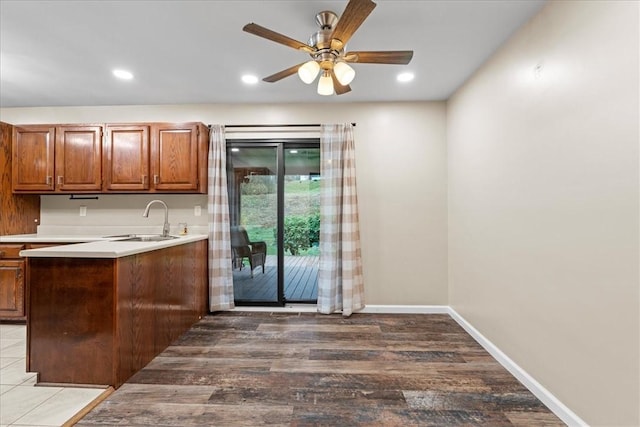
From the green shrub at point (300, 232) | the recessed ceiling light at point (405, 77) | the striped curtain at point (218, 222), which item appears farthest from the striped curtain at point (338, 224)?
the striped curtain at point (218, 222)

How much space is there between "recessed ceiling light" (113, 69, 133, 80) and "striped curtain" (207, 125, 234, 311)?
2.95 feet

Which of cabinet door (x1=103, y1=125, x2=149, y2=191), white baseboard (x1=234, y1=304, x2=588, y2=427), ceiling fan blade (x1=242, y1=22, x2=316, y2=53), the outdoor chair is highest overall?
ceiling fan blade (x1=242, y1=22, x2=316, y2=53)

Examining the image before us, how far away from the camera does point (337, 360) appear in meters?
2.34

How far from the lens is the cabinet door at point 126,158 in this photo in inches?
128

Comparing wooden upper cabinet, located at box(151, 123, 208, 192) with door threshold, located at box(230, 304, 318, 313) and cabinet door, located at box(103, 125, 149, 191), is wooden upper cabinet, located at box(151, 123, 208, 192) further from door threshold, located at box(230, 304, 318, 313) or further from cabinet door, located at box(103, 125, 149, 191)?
door threshold, located at box(230, 304, 318, 313)

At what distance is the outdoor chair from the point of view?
3605 millimetres

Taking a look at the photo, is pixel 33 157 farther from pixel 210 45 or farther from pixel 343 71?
pixel 343 71

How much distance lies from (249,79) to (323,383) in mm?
2708

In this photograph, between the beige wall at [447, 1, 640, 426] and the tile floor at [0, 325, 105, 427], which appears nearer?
the beige wall at [447, 1, 640, 426]

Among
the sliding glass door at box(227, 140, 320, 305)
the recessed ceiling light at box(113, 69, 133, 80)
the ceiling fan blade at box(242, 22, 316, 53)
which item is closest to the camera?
the ceiling fan blade at box(242, 22, 316, 53)

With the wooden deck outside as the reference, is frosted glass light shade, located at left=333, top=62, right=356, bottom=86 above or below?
above

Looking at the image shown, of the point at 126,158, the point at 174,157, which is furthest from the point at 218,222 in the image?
the point at 126,158

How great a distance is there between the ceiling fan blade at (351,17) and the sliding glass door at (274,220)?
185 cm

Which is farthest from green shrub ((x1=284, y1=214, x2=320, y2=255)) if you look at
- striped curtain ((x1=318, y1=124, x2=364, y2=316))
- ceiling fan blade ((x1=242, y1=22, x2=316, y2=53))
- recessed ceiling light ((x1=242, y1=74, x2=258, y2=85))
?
ceiling fan blade ((x1=242, y1=22, x2=316, y2=53))
